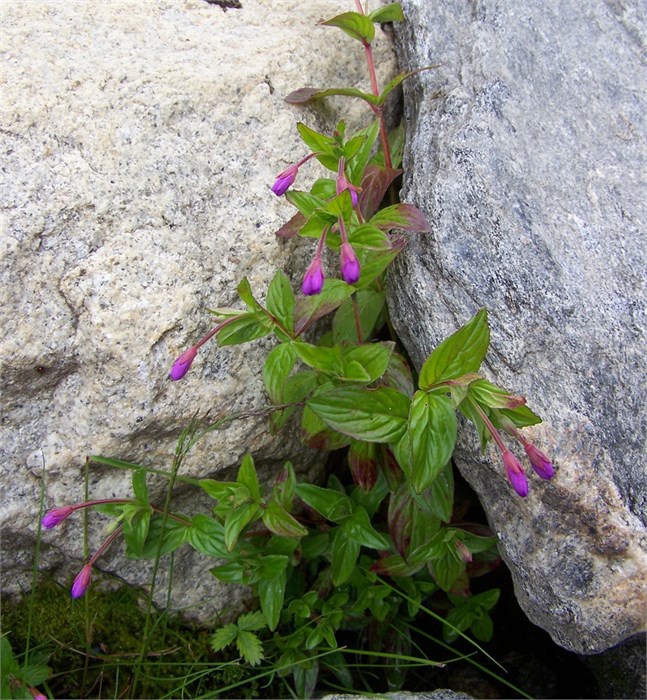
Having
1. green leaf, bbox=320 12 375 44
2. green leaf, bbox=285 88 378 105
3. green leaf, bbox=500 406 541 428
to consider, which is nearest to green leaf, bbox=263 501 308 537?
green leaf, bbox=500 406 541 428

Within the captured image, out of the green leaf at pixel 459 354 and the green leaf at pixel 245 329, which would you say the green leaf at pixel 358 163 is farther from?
the green leaf at pixel 459 354

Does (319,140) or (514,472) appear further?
(319,140)

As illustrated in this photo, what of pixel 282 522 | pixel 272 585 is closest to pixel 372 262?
pixel 282 522

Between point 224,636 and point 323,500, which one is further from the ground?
point 323,500

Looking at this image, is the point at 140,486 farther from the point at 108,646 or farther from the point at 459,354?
the point at 459,354

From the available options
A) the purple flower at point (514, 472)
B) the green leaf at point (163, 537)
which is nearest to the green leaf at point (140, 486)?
the green leaf at point (163, 537)

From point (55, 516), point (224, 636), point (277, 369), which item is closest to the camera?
point (55, 516)

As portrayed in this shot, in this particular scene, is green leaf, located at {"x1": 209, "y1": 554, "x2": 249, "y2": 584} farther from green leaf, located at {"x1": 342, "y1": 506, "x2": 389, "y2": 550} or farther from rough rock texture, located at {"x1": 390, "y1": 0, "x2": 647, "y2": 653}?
rough rock texture, located at {"x1": 390, "y1": 0, "x2": 647, "y2": 653}
